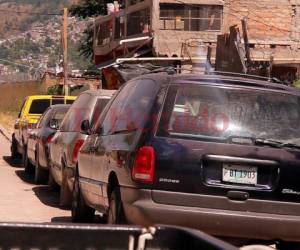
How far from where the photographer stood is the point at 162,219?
265 inches

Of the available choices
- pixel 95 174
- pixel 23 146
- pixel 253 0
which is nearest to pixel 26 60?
pixel 253 0

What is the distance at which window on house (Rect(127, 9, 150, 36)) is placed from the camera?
42.6 m

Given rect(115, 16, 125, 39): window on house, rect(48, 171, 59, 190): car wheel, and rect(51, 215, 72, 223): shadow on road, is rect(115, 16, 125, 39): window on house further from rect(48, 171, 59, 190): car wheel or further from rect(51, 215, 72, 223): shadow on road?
rect(51, 215, 72, 223): shadow on road

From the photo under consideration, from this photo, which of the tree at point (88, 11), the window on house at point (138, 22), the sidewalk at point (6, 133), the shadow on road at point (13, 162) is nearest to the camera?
the shadow on road at point (13, 162)

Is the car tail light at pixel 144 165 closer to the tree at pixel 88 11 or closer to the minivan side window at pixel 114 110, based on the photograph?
the minivan side window at pixel 114 110

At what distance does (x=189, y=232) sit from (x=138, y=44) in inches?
1471

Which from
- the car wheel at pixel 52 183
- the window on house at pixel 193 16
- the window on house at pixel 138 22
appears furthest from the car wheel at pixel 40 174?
the window on house at pixel 138 22

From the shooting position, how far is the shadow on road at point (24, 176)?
16.1 meters

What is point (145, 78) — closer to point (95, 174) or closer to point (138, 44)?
point (95, 174)

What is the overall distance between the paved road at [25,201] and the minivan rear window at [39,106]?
2.76 m

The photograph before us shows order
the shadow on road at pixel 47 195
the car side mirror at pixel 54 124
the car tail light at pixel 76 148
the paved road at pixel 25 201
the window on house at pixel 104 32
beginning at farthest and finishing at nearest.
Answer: the window on house at pixel 104 32, the car side mirror at pixel 54 124, the shadow on road at pixel 47 195, the car tail light at pixel 76 148, the paved road at pixel 25 201

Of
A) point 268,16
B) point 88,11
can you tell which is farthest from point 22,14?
point 268,16

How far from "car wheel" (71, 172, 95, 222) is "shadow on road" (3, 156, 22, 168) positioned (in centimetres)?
973

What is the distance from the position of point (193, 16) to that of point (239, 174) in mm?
35970
